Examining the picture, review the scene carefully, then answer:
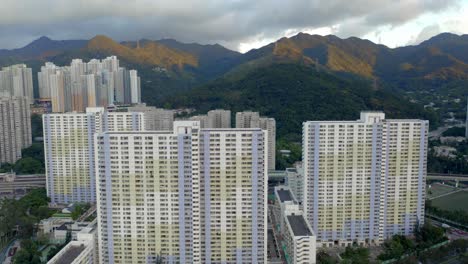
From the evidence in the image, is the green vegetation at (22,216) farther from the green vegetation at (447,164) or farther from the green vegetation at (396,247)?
the green vegetation at (447,164)

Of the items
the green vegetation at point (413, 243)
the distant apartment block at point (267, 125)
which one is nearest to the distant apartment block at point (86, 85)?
the distant apartment block at point (267, 125)

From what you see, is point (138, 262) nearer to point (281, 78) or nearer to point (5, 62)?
point (281, 78)

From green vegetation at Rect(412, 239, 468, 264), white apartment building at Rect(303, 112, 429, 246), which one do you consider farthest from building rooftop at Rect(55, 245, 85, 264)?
green vegetation at Rect(412, 239, 468, 264)

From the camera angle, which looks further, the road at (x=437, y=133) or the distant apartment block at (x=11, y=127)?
the road at (x=437, y=133)

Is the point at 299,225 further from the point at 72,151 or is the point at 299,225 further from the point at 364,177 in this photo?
the point at 72,151

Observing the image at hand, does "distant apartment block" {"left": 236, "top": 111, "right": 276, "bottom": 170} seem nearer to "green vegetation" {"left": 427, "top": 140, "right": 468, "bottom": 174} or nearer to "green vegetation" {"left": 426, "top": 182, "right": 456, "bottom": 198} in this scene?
"green vegetation" {"left": 426, "top": 182, "right": 456, "bottom": 198}
